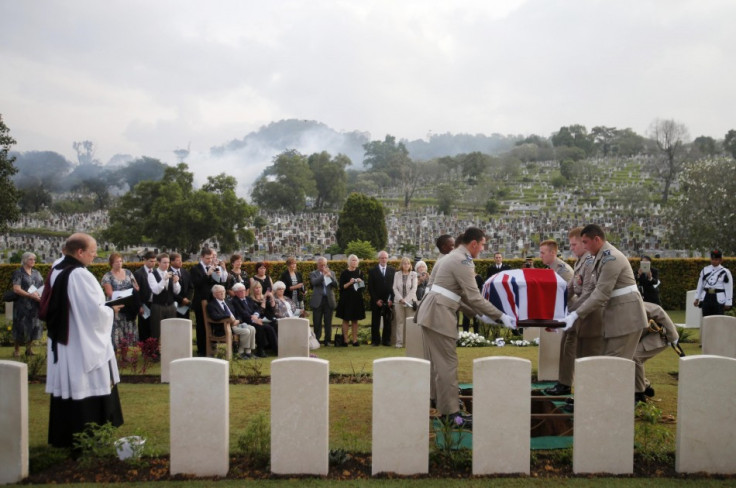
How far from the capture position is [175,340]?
998 cm

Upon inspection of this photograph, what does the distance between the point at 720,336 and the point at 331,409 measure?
6.23 metres

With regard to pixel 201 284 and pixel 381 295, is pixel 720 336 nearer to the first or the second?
pixel 381 295

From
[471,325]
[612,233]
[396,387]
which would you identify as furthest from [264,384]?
[612,233]

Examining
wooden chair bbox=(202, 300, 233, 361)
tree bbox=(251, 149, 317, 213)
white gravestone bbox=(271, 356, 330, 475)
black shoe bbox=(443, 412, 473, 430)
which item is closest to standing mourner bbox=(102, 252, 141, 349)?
wooden chair bbox=(202, 300, 233, 361)

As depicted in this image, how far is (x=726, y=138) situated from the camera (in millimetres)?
82812

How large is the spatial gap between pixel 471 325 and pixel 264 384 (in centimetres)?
809

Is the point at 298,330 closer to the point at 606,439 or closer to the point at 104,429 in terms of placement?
the point at 104,429

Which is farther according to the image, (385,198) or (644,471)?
(385,198)

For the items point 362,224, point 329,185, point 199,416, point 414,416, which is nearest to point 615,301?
point 414,416

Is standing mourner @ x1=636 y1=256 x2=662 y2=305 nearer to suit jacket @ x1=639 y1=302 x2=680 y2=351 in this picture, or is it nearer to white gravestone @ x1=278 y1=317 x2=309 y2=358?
suit jacket @ x1=639 y1=302 x2=680 y2=351

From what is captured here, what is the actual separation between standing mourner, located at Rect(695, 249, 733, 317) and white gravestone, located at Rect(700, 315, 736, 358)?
14.9 feet

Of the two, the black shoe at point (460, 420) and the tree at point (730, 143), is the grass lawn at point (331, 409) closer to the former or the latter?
the black shoe at point (460, 420)

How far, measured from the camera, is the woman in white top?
45.2 feet

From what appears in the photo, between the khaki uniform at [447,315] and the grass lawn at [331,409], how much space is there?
102 cm
